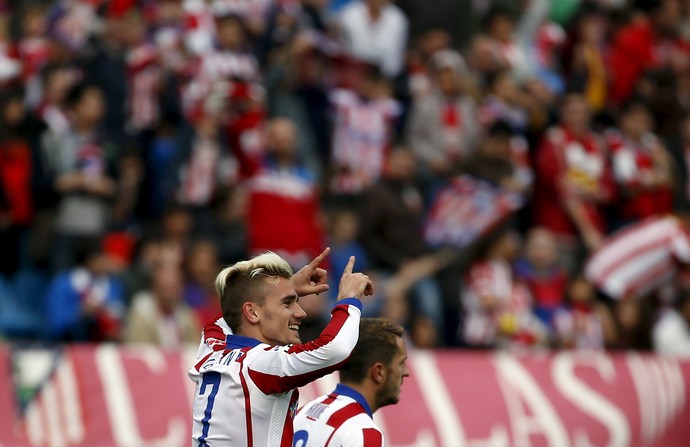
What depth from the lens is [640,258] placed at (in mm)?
15328

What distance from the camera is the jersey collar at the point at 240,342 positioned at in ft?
18.9

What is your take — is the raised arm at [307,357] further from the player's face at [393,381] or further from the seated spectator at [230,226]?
the seated spectator at [230,226]

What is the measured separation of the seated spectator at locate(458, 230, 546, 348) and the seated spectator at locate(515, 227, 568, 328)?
0.44 ft

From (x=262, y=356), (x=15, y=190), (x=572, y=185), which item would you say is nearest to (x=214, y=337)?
(x=262, y=356)

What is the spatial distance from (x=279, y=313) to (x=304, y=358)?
0.43 metres

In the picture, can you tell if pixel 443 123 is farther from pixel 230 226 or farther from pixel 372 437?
pixel 372 437

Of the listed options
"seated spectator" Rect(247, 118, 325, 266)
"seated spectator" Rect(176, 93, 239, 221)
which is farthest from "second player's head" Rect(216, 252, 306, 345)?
"seated spectator" Rect(176, 93, 239, 221)

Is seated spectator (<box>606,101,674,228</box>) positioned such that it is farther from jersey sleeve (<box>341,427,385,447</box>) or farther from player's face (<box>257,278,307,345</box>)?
player's face (<box>257,278,307,345</box>)

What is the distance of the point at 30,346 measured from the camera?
11398mm

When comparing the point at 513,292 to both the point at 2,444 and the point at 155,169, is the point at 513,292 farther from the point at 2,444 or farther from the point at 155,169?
the point at 2,444

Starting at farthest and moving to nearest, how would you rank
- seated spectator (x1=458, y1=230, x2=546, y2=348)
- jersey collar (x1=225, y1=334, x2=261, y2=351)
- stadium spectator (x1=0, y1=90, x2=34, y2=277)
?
seated spectator (x1=458, y1=230, x2=546, y2=348)
stadium spectator (x1=0, y1=90, x2=34, y2=277)
jersey collar (x1=225, y1=334, x2=261, y2=351)

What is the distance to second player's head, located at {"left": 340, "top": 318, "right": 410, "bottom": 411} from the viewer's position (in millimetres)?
6684

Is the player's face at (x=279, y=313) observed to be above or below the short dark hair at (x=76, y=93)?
below

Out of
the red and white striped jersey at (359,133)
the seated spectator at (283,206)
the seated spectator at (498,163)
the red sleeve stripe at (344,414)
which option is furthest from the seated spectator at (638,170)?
the red sleeve stripe at (344,414)
